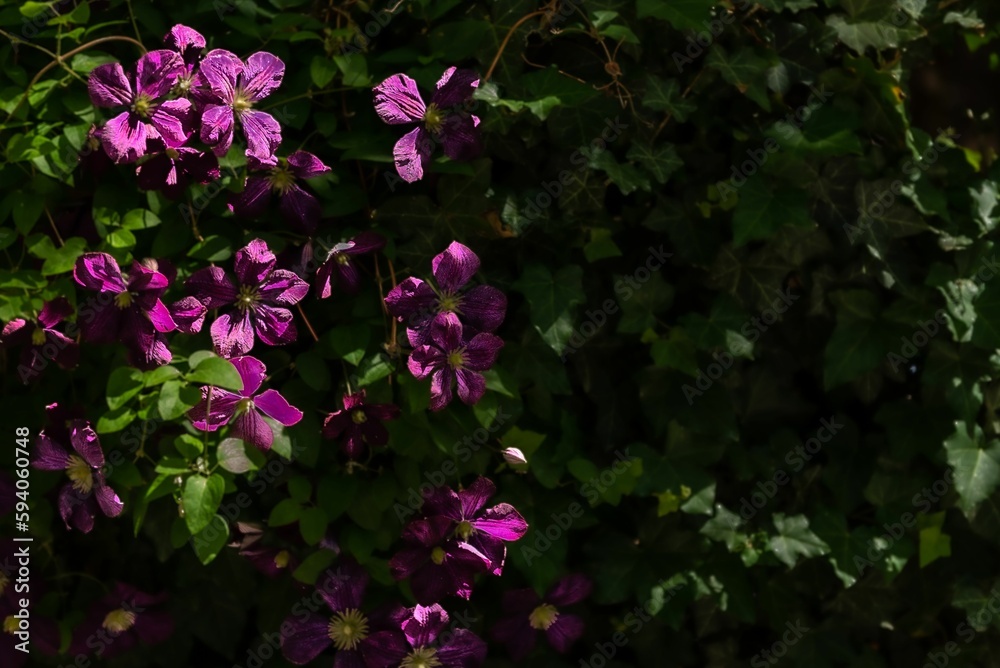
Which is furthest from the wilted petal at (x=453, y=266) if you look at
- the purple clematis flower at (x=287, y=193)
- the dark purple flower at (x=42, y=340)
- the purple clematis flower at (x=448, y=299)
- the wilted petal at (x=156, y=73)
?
the dark purple flower at (x=42, y=340)

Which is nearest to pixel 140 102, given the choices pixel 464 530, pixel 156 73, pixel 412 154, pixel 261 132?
pixel 156 73

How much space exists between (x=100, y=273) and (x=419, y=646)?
2.23ft

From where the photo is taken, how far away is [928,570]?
6.31 feet

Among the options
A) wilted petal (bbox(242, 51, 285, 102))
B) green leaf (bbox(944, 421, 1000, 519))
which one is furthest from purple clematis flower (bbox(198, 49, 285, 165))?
green leaf (bbox(944, 421, 1000, 519))

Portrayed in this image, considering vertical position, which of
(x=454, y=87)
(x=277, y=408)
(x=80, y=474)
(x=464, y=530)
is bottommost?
(x=80, y=474)

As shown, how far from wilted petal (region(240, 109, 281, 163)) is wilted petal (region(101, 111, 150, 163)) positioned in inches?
5.3

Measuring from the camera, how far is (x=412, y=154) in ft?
4.84

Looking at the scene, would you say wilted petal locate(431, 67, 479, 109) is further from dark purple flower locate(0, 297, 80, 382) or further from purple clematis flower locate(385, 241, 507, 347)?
dark purple flower locate(0, 297, 80, 382)

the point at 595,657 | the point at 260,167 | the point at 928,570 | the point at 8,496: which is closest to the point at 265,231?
the point at 260,167

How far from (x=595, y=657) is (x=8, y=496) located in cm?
99

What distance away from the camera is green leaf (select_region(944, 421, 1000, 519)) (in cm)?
178

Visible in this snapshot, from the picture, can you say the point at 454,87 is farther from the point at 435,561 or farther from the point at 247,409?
the point at 435,561

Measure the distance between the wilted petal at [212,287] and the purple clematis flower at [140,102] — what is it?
18 cm

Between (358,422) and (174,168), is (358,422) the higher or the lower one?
the lower one
